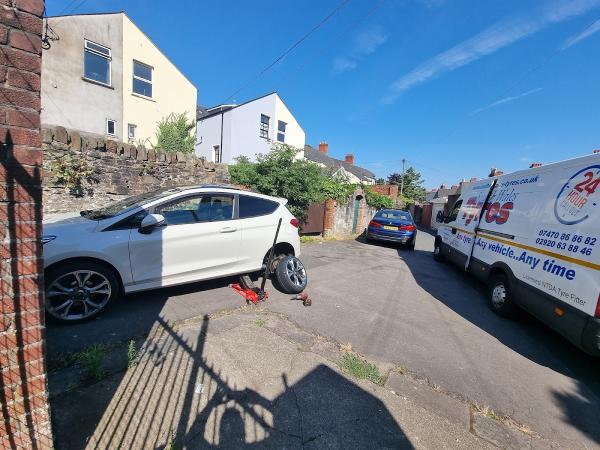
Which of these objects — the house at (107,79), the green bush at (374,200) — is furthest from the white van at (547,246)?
the house at (107,79)

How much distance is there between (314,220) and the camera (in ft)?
37.5

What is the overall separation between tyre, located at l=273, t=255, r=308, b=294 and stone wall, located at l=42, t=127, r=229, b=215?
449 centimetres

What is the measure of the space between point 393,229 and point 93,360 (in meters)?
10.4

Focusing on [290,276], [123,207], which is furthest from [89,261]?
[290,276]

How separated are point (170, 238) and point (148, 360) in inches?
63.2

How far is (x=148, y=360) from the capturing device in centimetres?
275

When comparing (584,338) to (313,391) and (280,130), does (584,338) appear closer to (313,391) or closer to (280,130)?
(313,391)

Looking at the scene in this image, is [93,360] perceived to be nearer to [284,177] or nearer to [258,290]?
[258,290]

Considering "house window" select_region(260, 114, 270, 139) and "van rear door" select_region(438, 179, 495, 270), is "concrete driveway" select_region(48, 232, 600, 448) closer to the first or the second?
"van rear door" select_region(438, 179, 495, 270)

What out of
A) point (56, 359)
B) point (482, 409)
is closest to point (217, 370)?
point (56, 359)

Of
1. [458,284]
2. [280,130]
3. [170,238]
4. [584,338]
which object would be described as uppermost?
[280,130]

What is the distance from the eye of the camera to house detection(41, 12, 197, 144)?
12062mm

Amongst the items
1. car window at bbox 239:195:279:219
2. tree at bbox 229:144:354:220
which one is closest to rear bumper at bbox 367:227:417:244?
tree at bbox 229:144:354:220

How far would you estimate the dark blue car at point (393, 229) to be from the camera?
1117cm
